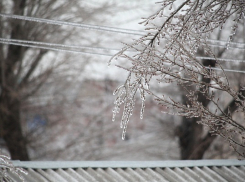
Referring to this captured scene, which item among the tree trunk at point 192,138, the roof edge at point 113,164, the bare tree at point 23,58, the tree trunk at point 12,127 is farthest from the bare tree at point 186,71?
the tree trunk at point 192,138

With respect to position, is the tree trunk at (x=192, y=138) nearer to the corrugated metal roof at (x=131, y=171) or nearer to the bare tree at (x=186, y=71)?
the corrugated metal roof at (x=131, y=171)

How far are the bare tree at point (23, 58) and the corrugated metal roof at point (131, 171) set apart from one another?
29.8ft

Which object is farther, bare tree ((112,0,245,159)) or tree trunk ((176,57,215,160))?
tree trunk ((176,57,215,160))

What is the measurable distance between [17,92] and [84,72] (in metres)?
4.07

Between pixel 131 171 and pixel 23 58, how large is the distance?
11.2 metres

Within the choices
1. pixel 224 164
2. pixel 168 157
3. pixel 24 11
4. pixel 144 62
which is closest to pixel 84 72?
pixel 24 11

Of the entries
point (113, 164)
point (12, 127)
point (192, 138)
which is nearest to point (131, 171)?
point (113, 164)

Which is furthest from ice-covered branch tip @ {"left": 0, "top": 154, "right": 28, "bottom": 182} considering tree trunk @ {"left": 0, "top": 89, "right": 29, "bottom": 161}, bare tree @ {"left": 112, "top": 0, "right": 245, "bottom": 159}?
tree trunk @ {"left": 0, "top": 89, "right": 29, "bottom": 161}

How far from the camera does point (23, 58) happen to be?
16984mm

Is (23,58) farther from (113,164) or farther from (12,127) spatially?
(113,164)

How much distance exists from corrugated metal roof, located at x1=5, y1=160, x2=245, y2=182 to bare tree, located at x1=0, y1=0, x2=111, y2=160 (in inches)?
358

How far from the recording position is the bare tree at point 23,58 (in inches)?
619

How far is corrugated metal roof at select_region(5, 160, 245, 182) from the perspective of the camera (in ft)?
21.7

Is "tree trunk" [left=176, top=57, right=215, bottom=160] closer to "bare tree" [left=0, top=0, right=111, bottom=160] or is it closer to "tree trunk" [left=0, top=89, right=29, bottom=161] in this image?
"bare tree" [left=0, top=0, right=111, bottom=160]
